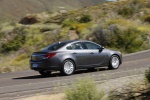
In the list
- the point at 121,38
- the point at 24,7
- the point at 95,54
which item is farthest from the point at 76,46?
the point at 24,7

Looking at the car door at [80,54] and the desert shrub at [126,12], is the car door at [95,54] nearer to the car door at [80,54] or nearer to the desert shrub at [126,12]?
the car door at [80,54]

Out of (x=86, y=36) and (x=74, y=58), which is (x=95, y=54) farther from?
(x=86, y=36)

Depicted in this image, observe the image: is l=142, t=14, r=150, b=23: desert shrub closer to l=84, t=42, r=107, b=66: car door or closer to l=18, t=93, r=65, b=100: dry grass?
l=84, t=42, r=107, b=66: car door

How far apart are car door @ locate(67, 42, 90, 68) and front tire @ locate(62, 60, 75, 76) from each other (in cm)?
33

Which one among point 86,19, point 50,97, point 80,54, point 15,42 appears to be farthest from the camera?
point 86,19

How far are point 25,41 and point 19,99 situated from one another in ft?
104

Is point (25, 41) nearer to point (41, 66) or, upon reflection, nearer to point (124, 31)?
point (124, 31)

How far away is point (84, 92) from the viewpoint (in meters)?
9.78

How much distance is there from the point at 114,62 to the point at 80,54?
2.10 metres

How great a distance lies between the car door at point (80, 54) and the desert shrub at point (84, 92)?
9757 millimetres

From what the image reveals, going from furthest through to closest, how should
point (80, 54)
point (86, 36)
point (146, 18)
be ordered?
point (146, 18) → point (86, 36) → point (80, 54)

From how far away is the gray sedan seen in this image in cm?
1931

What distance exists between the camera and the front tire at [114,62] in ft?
69.4

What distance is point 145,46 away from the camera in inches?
1336
